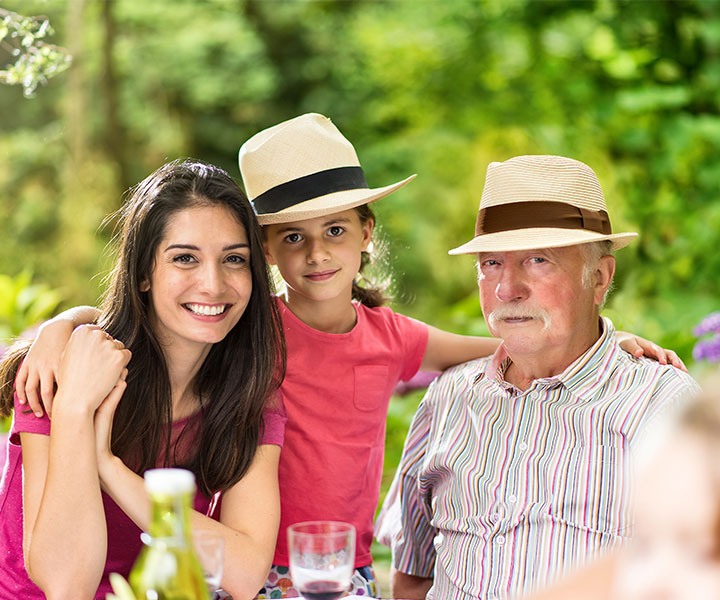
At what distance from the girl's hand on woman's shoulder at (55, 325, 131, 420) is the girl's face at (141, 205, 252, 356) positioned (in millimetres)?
170

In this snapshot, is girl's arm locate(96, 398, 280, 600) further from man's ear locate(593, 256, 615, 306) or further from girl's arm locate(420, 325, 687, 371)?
man's ear locate(593, 256, 615, 306)

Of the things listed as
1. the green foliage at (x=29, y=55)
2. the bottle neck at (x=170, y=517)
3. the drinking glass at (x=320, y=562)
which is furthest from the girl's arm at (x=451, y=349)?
the bottle neck at (x=170, y=517)

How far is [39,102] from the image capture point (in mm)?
9281

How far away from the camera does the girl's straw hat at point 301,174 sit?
2.40 metres

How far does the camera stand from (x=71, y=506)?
5.76ft

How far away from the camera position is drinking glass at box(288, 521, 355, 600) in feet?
4.72

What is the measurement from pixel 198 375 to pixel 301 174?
65cm

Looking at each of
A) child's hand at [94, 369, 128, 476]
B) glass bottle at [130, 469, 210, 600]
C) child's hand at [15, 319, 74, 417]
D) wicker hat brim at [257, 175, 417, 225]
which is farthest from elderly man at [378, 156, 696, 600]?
glass bottle at [130, 469, 210, 600]

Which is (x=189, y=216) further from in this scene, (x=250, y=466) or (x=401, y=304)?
(x=401, y=304)

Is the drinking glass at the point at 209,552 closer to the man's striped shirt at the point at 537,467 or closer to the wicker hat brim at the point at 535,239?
the man's striped shirt at the point at 537,467

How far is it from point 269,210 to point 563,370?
2.99 feet

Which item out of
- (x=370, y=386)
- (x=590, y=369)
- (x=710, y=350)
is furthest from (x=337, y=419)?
(x=710, y=350)

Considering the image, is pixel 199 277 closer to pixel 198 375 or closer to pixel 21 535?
pixel 198 375

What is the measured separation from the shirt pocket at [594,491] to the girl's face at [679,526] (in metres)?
1.11
